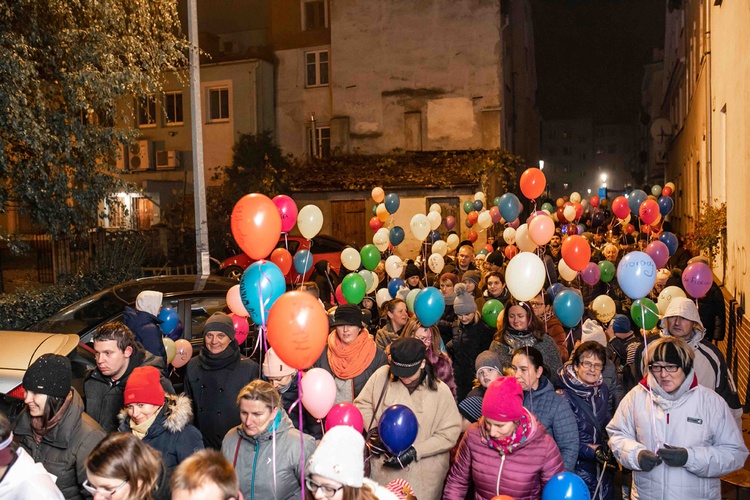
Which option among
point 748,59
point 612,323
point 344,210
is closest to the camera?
point 612,323

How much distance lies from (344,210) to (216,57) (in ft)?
29.0

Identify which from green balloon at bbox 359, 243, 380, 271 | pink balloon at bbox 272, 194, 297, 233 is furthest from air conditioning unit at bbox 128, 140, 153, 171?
pink balloon at bbox 272, 194, 297, 233

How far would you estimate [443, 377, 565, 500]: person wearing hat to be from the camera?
4051mm

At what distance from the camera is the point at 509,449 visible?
4.12 metres

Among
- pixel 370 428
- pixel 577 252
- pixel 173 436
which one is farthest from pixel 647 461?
pixel 577 252

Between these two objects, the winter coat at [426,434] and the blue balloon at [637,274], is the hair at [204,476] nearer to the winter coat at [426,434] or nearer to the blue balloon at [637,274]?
the winter coat at [426,434]

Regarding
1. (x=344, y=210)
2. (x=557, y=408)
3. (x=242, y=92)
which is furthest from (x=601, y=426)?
(x=242, y=92)

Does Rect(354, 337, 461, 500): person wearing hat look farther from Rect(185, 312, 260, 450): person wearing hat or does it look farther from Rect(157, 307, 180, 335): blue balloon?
Rect(157, 307, 180, 335): blue balloon

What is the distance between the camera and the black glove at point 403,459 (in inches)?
180

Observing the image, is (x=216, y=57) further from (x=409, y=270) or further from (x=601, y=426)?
(x=601, y=426)

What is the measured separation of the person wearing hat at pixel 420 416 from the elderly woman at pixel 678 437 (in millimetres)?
1102

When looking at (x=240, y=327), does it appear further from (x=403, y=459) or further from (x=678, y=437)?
(x=678, y=437)

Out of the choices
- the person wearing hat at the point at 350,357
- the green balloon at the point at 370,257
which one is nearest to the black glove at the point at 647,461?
the person wearing hat at the point at 350,357

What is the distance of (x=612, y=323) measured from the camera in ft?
24.3
